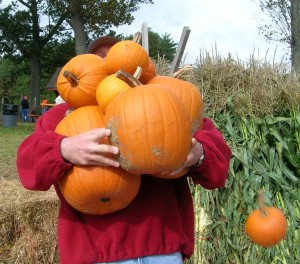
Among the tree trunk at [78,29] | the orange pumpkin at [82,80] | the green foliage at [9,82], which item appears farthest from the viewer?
the green foliage at [9,82]

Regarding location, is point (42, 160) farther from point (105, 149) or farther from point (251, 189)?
point (251, 189)

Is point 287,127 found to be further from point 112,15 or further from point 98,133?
point 112,15

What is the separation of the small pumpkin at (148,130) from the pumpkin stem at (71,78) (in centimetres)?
24

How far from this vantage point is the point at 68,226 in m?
2.02

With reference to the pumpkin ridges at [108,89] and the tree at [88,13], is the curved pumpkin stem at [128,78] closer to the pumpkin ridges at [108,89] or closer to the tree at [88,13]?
the pumpkin ridges at [108,89]

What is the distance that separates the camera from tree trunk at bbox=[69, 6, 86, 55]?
2292 cm

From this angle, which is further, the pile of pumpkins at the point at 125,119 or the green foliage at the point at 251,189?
the green foliage at the point at 251,189

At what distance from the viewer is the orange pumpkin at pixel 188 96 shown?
190 centimetres

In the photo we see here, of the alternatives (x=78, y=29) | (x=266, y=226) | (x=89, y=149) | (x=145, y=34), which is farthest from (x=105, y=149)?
(x=78, y=29)

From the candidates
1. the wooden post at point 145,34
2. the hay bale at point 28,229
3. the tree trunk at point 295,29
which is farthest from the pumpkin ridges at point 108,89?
the tree trunk at point 295,29

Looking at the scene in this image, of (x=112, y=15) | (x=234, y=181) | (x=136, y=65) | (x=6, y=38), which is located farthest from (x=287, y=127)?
(x=6, y=38)

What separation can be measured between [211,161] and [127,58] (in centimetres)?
55

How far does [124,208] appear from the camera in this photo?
199 centimetres

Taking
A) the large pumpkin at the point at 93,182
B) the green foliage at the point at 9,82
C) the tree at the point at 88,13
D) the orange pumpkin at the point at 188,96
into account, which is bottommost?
the green foliage at the point at 9,82
